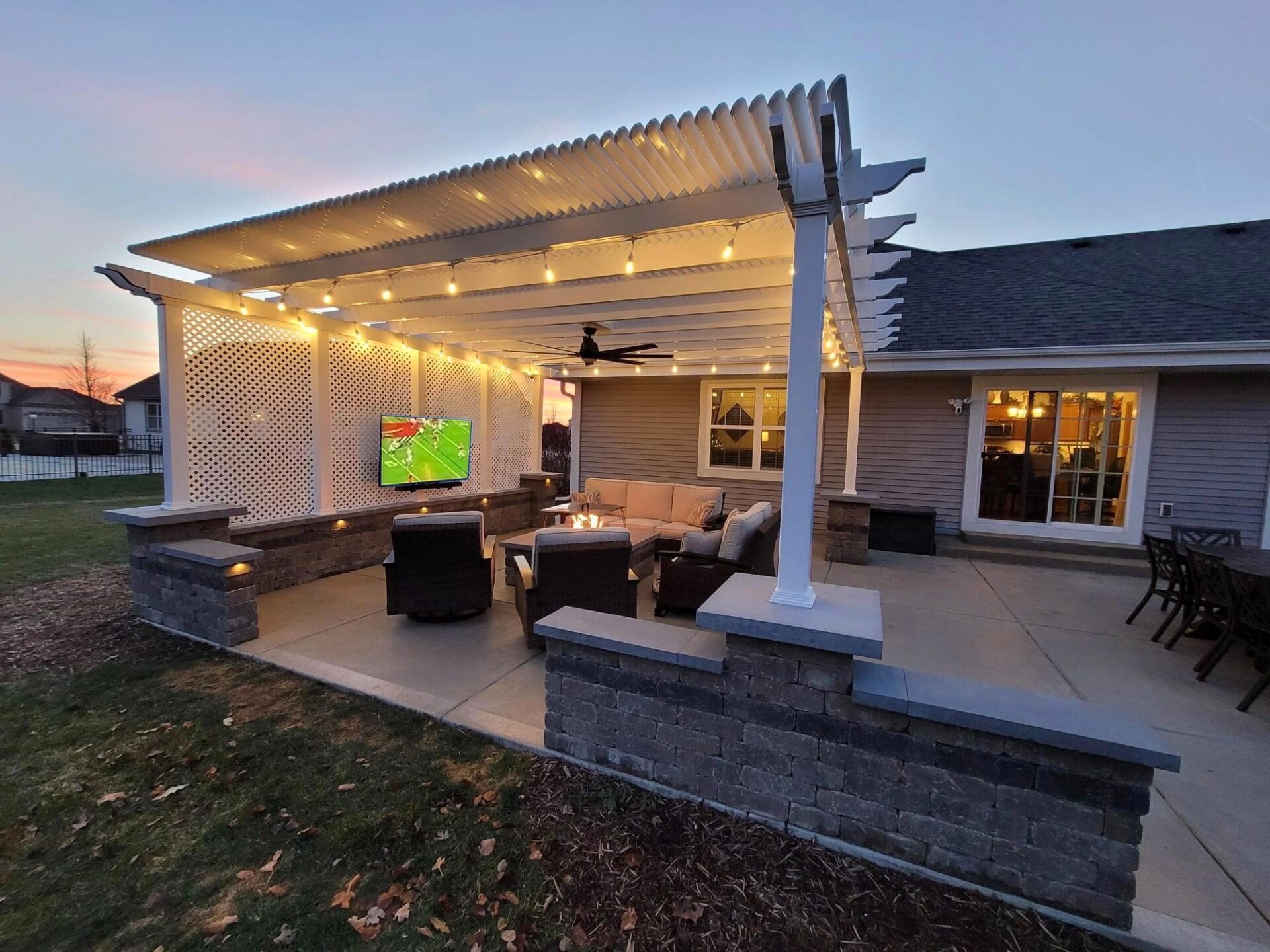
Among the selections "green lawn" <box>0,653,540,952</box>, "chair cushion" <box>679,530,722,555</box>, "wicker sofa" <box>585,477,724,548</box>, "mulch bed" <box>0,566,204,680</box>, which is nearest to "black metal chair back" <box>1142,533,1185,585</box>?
"chair cushion" <box>679,530,722,555</box>

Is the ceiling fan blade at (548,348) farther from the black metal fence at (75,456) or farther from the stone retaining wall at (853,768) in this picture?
the black metal fence at (75,456)

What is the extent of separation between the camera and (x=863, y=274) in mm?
3643

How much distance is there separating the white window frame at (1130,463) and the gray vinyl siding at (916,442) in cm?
12

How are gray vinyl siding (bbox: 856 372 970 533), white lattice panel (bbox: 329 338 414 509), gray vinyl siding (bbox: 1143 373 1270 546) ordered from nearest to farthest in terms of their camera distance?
white lattice panel (bbox: 329 338 414 509) → gray vinyl siding (bbox: 1143 373 1270 546) → gray vinyl siding (bbox: 856 372 970 533)

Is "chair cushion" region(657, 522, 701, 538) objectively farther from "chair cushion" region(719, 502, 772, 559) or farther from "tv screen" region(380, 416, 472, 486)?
"tv screen" region(380, 416, 472, 486)

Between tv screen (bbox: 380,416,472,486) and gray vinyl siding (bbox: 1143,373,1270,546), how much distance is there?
9424 mm

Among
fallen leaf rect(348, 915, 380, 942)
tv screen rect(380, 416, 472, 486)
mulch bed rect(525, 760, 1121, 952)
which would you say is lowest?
fallen leaf rect(348, 915, 380, 942)

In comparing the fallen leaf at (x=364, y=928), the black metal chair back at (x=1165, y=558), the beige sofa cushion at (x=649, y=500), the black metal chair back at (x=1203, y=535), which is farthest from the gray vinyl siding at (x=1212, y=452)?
the fallen leaf at (x=364, y=928)

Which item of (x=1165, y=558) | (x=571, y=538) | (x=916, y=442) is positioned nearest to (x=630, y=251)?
(x=571, y=538)

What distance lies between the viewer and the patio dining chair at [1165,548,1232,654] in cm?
330

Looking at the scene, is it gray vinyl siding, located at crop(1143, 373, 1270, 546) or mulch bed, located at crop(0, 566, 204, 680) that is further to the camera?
gray vinyl siding, located at crop(1143, 373, 1270, 546)

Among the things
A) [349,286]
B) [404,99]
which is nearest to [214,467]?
[349,286]

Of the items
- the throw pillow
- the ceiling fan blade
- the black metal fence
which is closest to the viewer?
the throw pillow

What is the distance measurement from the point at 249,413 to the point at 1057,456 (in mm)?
9952
